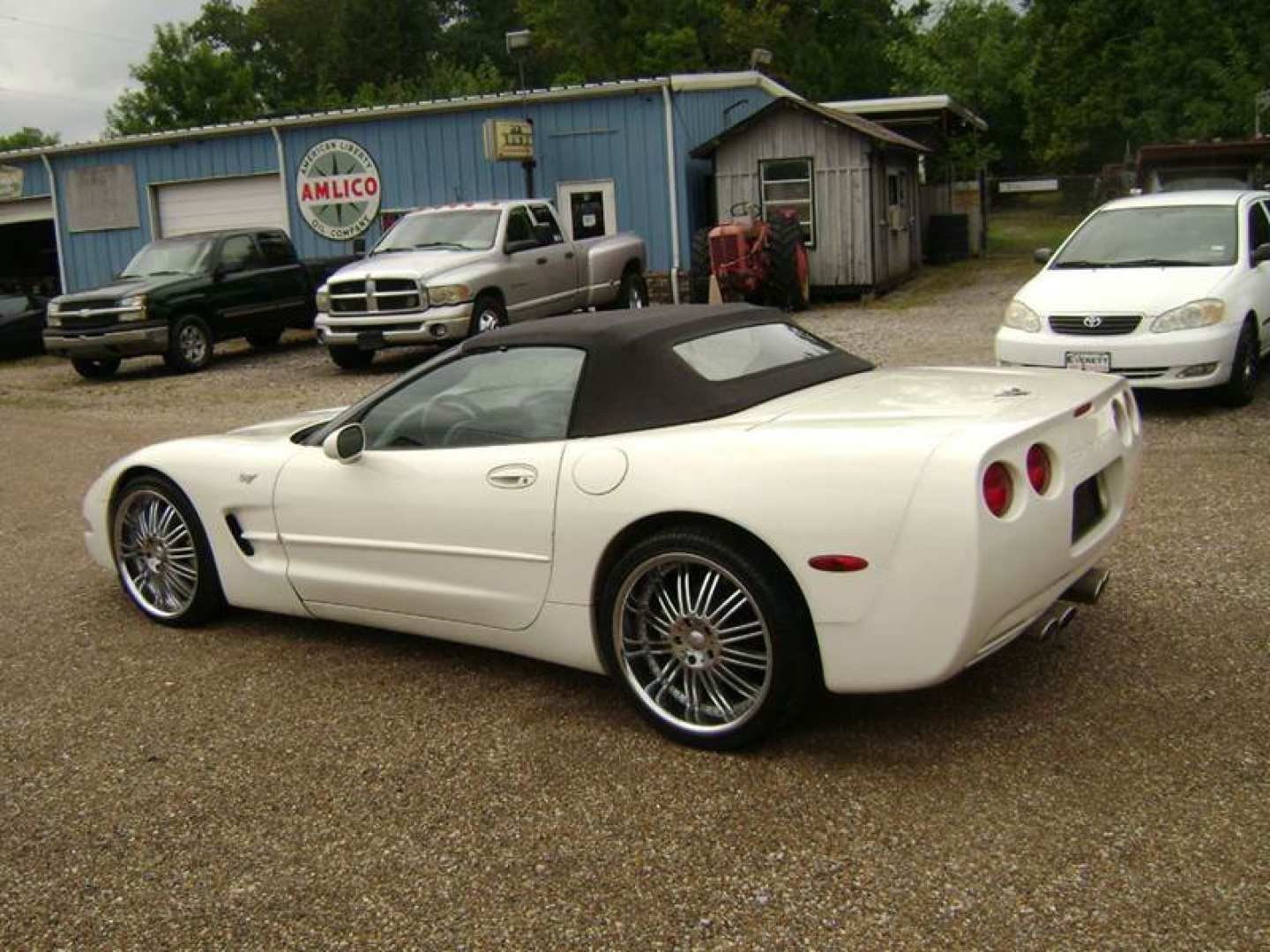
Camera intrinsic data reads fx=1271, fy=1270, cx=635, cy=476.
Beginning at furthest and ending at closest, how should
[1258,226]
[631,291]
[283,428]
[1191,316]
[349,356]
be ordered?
[631,291]
[349,356]
[1258,226]
[1191,316]
[283,428]

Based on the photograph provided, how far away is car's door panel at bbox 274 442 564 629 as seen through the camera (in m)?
4.26

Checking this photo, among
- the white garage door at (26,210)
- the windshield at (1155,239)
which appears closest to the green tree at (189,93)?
the white garage door at (26,210)

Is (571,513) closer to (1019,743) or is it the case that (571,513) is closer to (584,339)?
(584,339)

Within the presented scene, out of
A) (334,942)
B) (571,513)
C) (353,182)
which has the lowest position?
(334,942)

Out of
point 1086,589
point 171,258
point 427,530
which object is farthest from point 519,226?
point 1086,589

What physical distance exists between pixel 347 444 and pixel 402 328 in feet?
33.7

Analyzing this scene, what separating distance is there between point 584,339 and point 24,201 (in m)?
26.0

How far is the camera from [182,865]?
3438mm

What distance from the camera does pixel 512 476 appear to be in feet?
14.1

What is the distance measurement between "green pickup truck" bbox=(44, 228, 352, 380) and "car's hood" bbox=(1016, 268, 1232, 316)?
441 inches

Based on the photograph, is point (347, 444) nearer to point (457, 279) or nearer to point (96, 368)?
point (457, 279)

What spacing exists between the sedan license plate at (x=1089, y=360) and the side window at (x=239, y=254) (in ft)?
40.0

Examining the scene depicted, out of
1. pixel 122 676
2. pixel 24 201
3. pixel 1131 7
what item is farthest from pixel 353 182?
pixel 1131 7

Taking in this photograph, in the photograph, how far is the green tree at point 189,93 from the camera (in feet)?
193
